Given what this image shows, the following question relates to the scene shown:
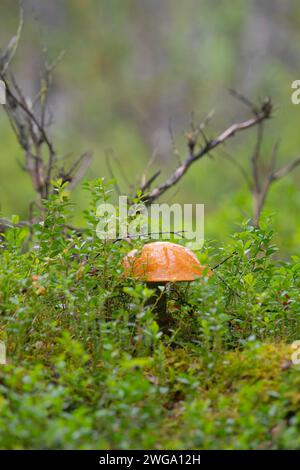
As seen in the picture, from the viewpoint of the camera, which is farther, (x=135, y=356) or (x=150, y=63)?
(x=150, y=63)

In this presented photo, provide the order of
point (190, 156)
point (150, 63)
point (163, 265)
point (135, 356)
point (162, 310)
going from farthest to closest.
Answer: point (150, 63) < point (190, 156) < point (162, 310) < point (163, 265) < point (135, 356)

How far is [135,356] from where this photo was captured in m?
2.97

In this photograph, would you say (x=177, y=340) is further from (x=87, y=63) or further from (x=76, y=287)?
(x=87, y=63)

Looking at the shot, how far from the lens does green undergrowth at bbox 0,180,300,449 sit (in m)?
2.26

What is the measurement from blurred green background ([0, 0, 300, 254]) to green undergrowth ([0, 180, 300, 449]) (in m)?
13.0

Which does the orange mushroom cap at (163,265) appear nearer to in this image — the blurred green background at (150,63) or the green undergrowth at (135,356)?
the green undergrowth at (135,356)

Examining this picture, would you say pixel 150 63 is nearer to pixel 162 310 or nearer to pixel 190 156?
pixel 190 156

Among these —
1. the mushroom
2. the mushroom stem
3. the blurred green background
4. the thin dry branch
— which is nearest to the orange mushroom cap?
the mushroom

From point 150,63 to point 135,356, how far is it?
61.3ft

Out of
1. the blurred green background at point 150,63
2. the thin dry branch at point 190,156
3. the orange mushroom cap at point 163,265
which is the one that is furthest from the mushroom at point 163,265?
the blurred green background at point 150,63

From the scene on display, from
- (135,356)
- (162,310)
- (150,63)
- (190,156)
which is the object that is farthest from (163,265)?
(150,63)

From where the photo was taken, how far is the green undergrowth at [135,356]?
226cm

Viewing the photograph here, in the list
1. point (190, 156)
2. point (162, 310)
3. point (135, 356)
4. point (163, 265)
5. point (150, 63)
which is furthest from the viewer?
point (150, 63)

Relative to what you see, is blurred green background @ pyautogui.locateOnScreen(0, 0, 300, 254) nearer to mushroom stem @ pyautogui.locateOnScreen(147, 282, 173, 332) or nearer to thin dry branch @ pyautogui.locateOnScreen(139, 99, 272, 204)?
thin dry branch @ pyautogui.locateOnScreen(139, 99, 272, 204)
